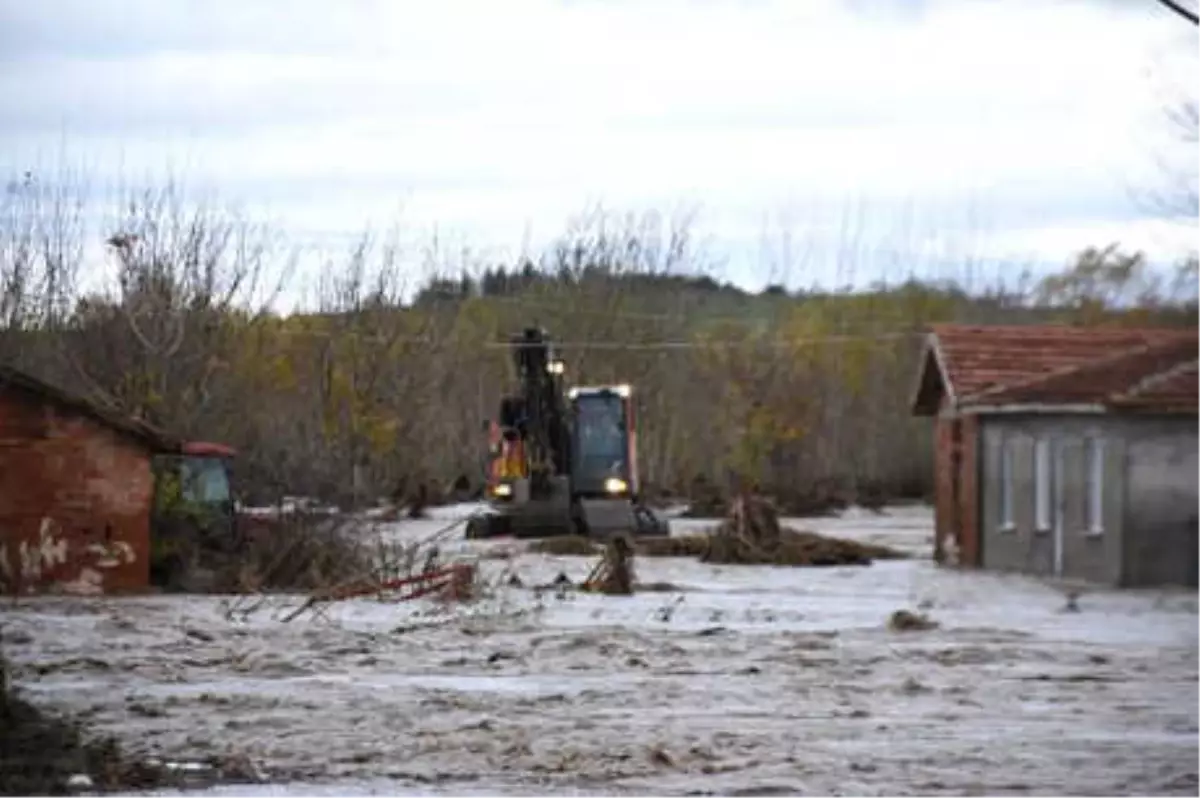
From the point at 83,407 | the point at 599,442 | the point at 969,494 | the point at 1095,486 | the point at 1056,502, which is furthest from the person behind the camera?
the point at 599,442

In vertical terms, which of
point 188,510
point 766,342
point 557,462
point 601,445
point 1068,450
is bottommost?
point 188,510

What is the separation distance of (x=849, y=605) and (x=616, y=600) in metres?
3.60

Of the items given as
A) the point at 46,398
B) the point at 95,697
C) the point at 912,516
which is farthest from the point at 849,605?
the point at 912,516

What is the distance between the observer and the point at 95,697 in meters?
22.3

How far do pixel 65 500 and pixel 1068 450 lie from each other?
58.5 feet

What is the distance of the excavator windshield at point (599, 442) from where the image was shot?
57.6 m

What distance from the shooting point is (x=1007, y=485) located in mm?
46125

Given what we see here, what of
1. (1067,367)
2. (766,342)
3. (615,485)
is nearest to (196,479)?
(1067,367)

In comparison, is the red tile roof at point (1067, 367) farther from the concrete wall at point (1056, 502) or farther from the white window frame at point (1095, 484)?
the white window frame at point (1095, 484)

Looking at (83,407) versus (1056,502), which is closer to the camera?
(83,407)

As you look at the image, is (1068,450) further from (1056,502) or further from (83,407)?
(83,407)

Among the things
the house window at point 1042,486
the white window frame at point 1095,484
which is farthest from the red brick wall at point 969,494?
the white window frame at point 1095,484

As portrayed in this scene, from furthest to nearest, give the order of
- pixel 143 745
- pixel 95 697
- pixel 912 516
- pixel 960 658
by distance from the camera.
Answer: pixel 912 516 → pixel 960 658 → pixel 95 697 → pixel 143 745

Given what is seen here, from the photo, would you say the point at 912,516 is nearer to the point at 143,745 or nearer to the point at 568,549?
the point at 568,549
